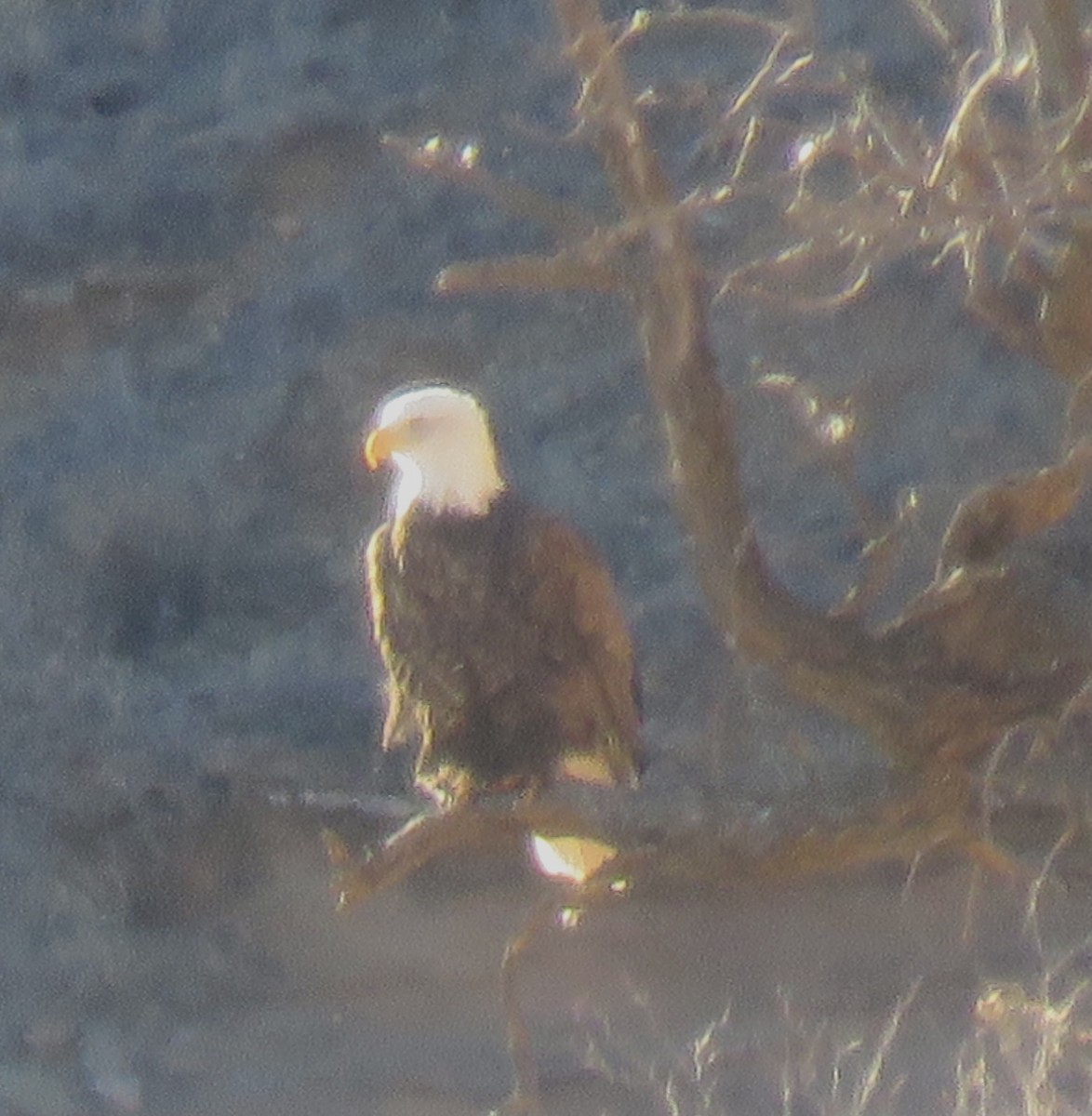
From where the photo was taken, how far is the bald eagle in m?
2.18

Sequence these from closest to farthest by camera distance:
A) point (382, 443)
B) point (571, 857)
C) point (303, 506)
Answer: point (382, 443) → point (571, 857) → point (303, 506)

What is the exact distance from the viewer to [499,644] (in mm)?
2205

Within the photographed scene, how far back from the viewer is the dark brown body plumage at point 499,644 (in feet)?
A: 7.14

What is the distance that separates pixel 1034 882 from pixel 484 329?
2.33 metres

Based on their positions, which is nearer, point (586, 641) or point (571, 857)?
point (586, 641)

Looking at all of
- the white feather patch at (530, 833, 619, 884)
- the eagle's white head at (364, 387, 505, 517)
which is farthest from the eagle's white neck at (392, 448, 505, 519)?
the white feather patch at (530, 833, 619, 884)

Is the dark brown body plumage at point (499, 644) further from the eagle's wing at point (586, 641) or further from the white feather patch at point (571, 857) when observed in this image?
the white feather patch at point (571, 857)

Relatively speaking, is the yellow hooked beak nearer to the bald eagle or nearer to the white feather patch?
the bald eagle

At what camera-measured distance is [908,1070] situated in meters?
3.25

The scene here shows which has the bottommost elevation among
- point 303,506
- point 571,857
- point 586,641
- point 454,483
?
point 303,506

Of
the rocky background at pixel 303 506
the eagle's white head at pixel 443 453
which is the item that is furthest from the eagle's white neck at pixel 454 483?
the rocky background at pixel 303 506

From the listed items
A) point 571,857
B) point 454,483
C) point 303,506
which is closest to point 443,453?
point 454,483

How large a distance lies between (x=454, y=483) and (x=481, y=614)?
0.49 ft

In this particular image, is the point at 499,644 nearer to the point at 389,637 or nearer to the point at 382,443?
the point at 389,637
